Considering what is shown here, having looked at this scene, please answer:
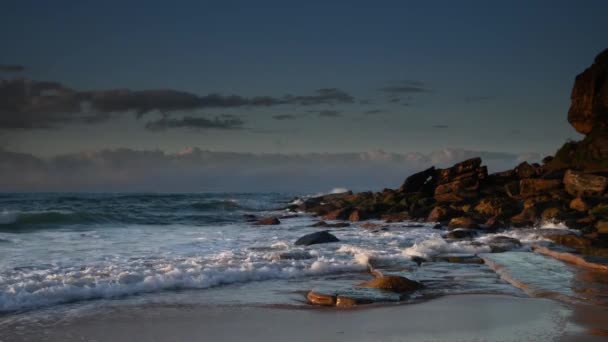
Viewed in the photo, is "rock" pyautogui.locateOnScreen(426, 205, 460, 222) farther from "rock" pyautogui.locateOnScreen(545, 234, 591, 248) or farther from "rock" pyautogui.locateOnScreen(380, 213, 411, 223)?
"rock" pyautogui.locateOnScreen(545, 234, 591, 248)

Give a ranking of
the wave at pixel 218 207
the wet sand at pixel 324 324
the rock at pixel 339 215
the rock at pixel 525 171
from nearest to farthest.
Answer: the wet sand at pixel 324 324 → the rock at pixel 339 215 → the rock at pixel 525 171 → the wave at pixel 218 207

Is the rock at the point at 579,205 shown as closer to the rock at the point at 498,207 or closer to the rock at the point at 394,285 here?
the rock at the point at 498,207

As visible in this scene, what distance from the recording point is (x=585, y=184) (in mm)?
25219

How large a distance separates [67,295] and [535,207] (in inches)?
769

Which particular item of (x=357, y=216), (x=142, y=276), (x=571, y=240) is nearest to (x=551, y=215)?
(x=571, y=240)

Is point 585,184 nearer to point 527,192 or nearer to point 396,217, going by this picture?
point 527,192

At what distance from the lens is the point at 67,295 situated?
9180 millimetres

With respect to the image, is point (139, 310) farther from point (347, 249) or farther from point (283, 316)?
point (347, 249)

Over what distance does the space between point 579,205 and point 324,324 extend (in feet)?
62.4

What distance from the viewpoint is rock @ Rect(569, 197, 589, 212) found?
22859mm

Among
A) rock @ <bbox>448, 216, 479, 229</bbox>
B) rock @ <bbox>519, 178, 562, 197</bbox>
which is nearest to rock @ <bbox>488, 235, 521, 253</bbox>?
rock @ <bbox>448, 216, 479, 229</bbox>

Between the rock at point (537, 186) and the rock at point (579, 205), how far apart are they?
143 inches

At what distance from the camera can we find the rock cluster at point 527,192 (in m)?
22.6

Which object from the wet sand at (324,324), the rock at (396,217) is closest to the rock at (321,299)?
the wet sand at (324,324)
